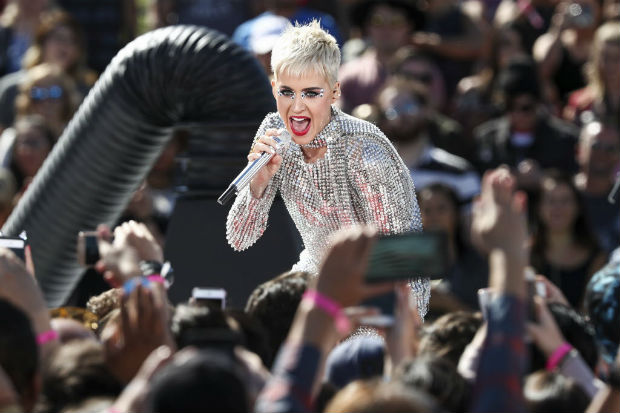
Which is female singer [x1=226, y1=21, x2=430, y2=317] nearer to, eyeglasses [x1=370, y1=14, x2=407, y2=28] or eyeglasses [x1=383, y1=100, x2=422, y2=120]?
eyeglasses [x1=383, y1=100, x2=422, y2=120]

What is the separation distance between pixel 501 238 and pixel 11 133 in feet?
20.5

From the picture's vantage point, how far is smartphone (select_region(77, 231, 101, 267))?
4.86 metres

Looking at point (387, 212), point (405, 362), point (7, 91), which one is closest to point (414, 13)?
point (7, 91)

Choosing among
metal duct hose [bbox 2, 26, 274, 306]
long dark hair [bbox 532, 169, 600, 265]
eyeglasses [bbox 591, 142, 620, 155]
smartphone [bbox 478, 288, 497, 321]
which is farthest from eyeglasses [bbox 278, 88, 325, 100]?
eyeglasses [bbox 591, 142, 620, 155]

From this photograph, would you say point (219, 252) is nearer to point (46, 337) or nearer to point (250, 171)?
point (250, 171)

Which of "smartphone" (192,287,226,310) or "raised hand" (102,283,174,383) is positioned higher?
"raised hand" (102,283,174,383)

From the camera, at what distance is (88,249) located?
4867 mm

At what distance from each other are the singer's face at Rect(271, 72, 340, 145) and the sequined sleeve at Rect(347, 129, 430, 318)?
160 millimetres

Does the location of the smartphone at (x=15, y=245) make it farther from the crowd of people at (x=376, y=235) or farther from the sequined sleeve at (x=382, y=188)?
the sequined sleeve at (x=382, y=188)

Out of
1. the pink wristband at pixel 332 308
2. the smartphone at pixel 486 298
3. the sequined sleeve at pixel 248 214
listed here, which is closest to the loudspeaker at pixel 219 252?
the sequined sleeve at pixel 248 214

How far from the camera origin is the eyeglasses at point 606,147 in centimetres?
835

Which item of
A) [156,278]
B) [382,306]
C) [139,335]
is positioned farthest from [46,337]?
[382,306]

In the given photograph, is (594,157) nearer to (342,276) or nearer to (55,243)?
(55,243)

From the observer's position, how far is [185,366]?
2.97 meters
